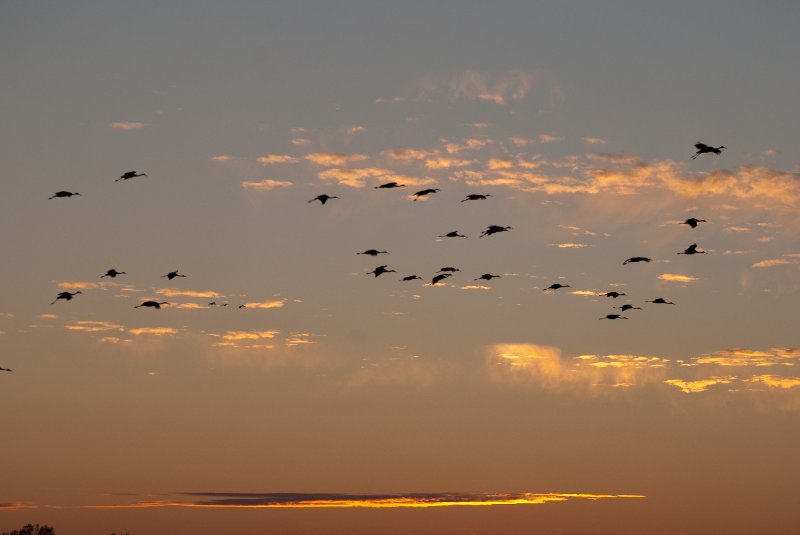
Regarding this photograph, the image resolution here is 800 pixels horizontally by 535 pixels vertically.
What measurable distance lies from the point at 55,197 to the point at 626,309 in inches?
2237

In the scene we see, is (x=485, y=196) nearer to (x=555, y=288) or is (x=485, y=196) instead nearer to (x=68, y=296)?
(x=555, y=288)

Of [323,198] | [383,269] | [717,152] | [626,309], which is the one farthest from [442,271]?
[717,152]

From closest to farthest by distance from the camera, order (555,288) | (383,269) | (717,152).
Result: (717,152) < (383,269) < (555,288)

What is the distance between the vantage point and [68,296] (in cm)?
11506

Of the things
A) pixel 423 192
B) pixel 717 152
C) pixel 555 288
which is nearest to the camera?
pixel 717 152

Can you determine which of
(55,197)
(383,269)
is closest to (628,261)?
(383,269)

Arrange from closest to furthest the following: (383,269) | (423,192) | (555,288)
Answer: (423,192) < (383,269) < (555,288)

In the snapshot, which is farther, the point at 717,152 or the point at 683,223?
the point at 683,223

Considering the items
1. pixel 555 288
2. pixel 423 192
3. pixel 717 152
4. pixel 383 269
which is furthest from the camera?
pixel 555 288

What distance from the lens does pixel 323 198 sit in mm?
111062

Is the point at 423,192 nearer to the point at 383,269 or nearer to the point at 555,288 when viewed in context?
the point at 383,269

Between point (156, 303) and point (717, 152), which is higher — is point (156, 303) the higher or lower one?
the lower one

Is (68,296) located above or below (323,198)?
below

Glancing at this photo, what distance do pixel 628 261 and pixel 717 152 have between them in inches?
726
